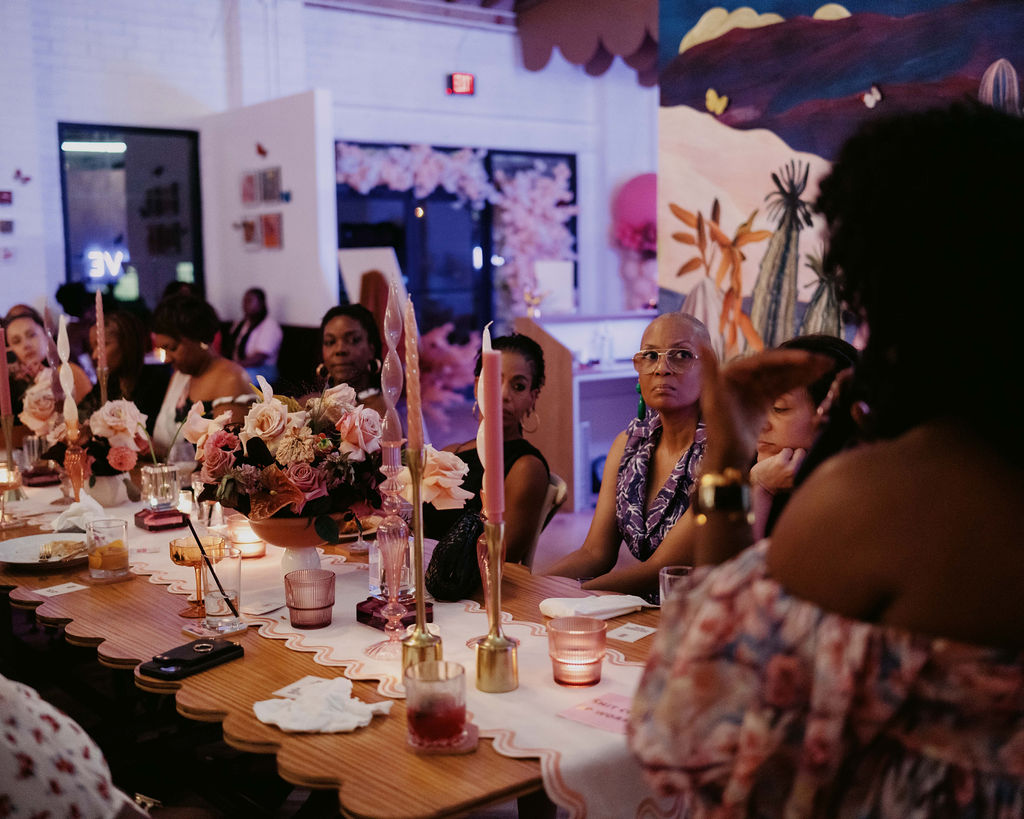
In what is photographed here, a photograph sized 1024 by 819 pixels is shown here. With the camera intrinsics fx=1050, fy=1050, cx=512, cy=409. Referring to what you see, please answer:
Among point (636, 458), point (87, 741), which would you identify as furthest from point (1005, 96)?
point (87, 741)

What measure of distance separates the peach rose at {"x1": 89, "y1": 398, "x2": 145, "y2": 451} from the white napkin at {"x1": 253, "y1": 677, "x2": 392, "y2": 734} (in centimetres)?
161

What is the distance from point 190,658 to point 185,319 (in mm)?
2648

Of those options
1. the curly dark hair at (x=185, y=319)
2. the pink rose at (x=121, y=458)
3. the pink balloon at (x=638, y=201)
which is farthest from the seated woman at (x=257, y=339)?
the pink rose at (x=121, y=458)

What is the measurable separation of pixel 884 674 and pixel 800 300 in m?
4.07

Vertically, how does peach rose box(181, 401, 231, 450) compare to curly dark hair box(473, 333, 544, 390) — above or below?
below

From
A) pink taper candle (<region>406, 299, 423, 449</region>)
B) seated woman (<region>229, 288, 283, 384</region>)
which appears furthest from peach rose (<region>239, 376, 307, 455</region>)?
seated woman (<region>229, 288, 283, 384</region>)

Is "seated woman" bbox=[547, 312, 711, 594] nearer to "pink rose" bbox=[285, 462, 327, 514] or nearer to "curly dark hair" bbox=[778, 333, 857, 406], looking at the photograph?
"curly dark hair" bbox=[778, 333, 857, 406]

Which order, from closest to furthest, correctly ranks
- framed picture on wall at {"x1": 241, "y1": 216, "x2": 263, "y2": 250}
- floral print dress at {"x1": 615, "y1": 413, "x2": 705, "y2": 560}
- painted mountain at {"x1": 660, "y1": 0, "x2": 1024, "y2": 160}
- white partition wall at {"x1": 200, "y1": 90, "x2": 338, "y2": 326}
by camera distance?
1. floral print dress at {"x1": 615, "y1": 413, "x2": 705, "y2": 560}
2. painted mountain at {"x1": 660, "y1": 0, "x2": 1024, "y2": 160}
3. white partition wall at {"x1": 200, "y1": 90, "x2": 338, "y2": 326}
4. framed picture on wall at {"x1": 241, "y1": 216, "x2": 263, "y2": 250}

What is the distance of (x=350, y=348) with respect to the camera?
162 inches

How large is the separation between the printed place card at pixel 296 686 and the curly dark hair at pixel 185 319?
274cm

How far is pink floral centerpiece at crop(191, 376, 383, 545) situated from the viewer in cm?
216

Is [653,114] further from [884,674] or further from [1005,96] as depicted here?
[884,674]

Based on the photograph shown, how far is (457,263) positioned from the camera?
9.82 metres

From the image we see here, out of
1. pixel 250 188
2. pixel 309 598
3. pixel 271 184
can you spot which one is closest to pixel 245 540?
pixel 309 598
